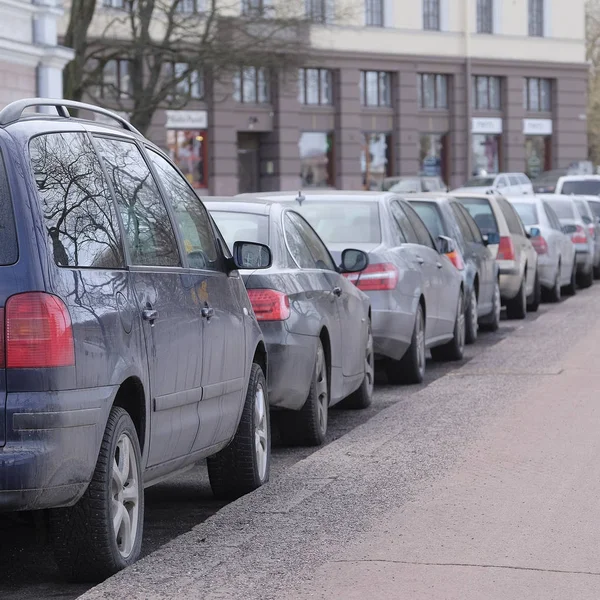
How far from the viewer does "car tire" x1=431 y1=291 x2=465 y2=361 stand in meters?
15.7

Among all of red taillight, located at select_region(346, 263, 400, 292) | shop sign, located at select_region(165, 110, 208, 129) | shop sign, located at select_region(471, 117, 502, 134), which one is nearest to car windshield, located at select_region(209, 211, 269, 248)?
red taillight, located at select_region(346, 263, 400, 292)

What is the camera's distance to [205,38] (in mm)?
37969

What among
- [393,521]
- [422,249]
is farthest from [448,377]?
[393,521]

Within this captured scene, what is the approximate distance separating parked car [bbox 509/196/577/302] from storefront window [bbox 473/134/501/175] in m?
37.2

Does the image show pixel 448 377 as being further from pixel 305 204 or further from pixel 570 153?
pixel 570 153

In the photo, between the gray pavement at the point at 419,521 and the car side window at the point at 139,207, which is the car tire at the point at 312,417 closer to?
the gray pavement at the point at 419,521

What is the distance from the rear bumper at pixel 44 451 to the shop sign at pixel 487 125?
5706 cm

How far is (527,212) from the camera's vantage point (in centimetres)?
2500

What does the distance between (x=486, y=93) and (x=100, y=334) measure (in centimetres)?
5793

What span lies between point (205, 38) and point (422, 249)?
24.6 meters

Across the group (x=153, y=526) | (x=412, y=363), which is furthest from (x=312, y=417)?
(x=412, y=363)

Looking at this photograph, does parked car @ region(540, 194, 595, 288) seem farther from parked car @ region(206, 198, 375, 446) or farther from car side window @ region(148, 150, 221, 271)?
car side window @ region(148, 150, 221, 271)

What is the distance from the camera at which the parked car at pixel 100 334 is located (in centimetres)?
559

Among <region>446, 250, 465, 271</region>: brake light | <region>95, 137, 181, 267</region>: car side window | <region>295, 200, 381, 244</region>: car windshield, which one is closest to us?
<region>95, 137, 181, 267</region>: car side window
